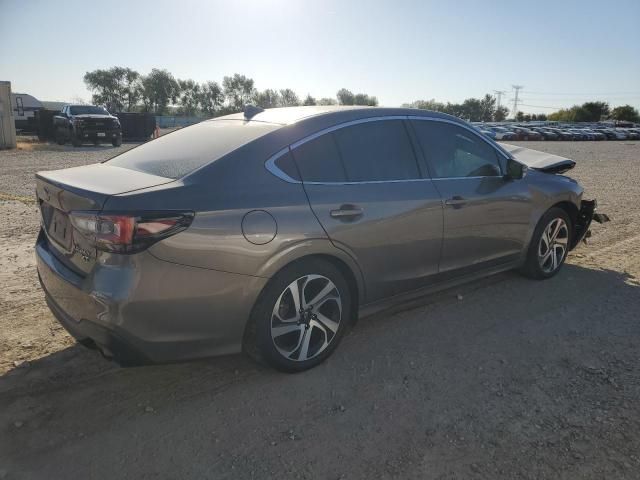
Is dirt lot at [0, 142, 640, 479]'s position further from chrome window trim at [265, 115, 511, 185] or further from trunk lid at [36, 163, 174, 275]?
chrome window trim at [265, 115, 511, 185]

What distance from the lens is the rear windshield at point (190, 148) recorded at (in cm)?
304

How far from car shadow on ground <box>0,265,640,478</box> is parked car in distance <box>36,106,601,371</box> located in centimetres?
32

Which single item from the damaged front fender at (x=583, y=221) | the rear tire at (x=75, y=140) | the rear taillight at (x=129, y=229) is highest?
the rear tire at (x=75, y=140)

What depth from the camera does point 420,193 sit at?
146 inches

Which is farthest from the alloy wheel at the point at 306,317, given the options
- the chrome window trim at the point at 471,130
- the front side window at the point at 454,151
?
the chrome window trim at the point at 471,130

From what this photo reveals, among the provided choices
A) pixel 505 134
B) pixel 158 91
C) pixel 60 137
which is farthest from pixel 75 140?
pixel 158 91

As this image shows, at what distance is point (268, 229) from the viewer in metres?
2.88

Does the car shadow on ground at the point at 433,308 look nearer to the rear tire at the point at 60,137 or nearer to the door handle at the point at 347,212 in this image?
the door handle at the point at 347,212

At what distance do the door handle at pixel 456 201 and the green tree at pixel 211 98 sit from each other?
4086 inches

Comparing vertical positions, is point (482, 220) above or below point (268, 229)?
below

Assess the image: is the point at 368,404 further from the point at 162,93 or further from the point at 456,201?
the point at 162,93

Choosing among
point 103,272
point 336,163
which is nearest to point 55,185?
point 103,272

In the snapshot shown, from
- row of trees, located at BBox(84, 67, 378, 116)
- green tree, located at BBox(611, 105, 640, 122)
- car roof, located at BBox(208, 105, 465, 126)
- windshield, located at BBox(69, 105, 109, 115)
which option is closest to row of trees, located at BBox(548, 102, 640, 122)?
green tree, located at BBox(611, 105, 640, 122)

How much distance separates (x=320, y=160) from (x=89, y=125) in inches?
926
